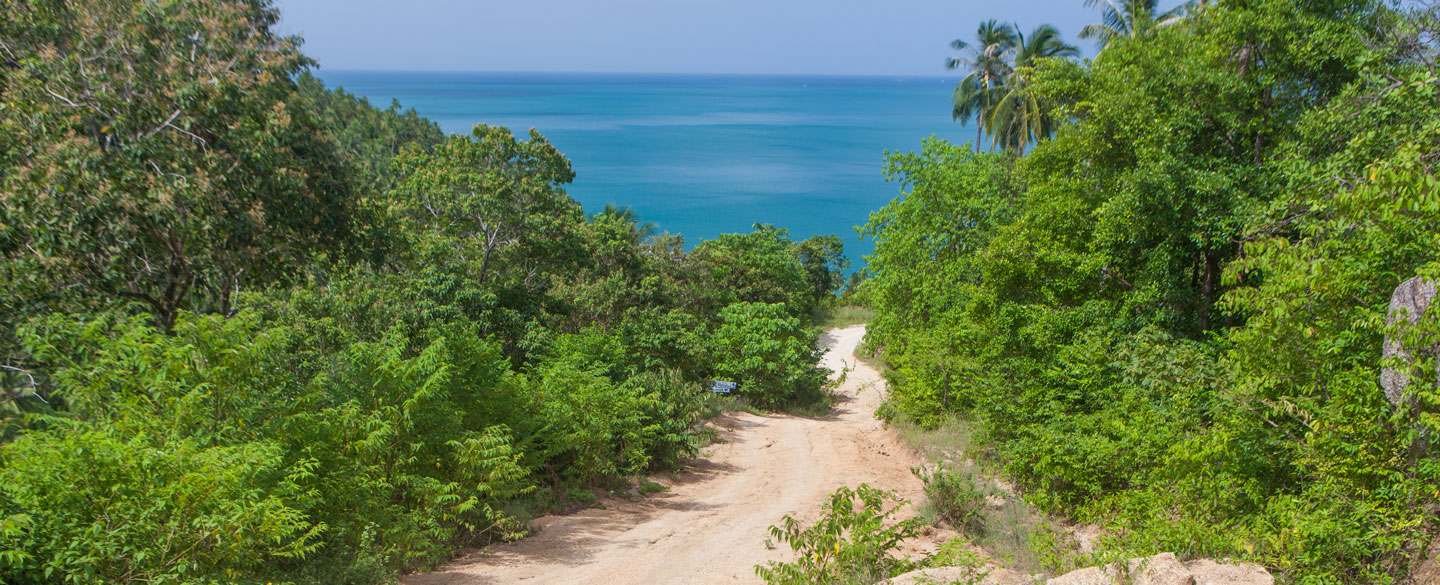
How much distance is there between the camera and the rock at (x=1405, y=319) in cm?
770

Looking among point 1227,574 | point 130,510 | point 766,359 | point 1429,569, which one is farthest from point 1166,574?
point 766,359

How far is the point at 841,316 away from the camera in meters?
50.1

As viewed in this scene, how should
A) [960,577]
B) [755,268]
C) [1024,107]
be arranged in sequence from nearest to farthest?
[960,577] → [1024,107] → [755,268]

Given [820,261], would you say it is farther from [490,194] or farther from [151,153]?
[151,153]

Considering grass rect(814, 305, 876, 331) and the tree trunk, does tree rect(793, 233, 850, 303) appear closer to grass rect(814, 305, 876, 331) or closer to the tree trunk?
grass rect(814, 305, 876, 331)

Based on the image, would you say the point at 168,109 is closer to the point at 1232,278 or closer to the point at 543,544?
the point at 543,544

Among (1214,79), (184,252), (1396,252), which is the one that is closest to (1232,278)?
(1396,252)

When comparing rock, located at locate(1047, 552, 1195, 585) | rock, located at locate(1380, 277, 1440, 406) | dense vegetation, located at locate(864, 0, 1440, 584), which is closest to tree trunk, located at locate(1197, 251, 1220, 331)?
dense vegetation, located at locate(864, 0, 1440, 584)

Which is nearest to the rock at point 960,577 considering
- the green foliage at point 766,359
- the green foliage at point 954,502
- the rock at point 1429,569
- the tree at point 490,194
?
the green foliage at point 954,502

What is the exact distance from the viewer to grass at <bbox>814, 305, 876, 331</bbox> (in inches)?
1864

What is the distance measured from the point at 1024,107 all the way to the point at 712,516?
2689cm

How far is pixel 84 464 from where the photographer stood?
19.2 ft

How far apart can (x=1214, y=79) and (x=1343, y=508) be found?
7236 mm

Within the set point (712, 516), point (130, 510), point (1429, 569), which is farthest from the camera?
point (712, 516)
